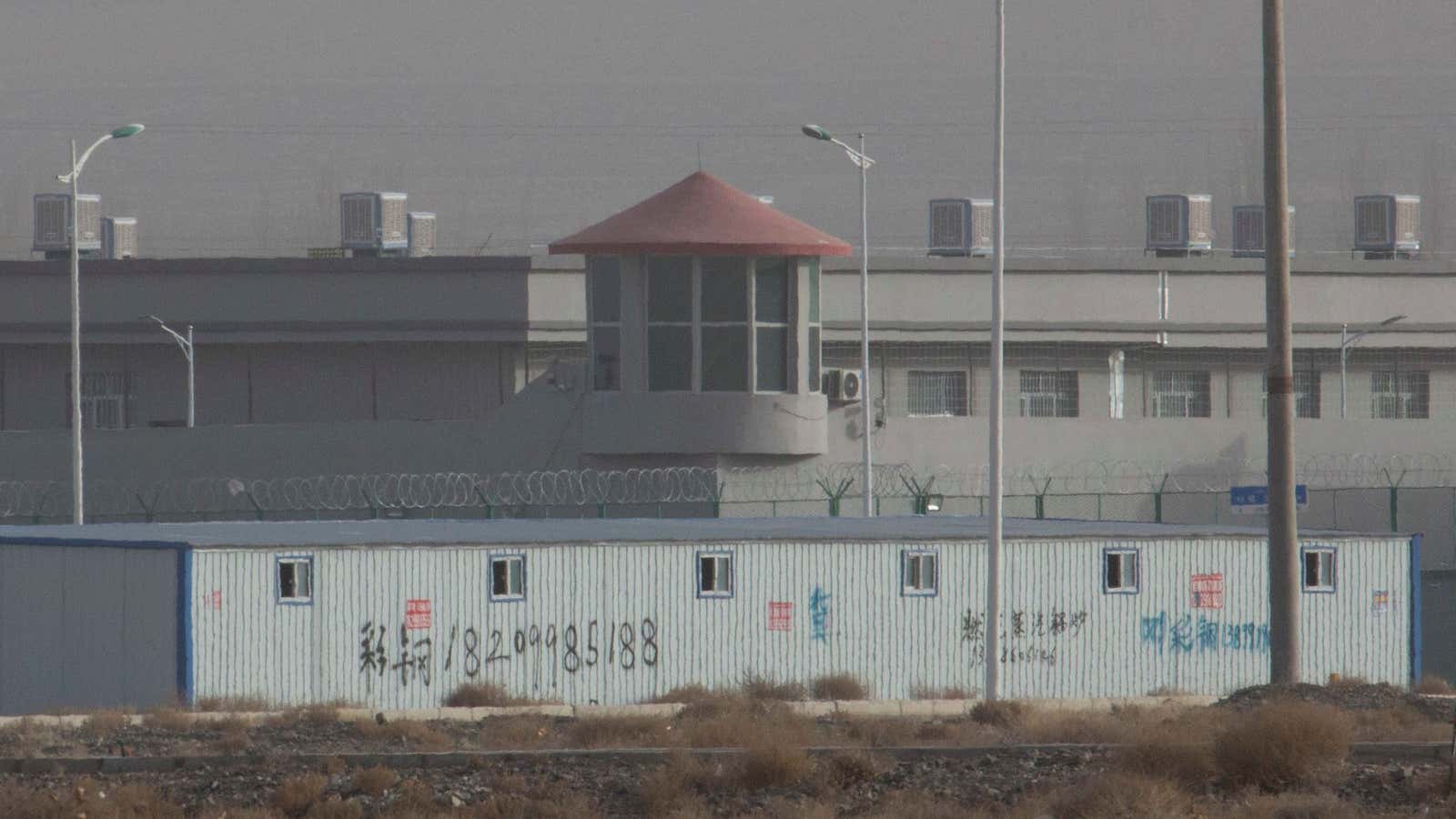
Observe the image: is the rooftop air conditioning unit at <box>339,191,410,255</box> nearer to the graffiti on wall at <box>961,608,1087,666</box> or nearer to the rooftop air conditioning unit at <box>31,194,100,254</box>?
the rooftop air conditioning unit at <box>31,194,100,254</box>

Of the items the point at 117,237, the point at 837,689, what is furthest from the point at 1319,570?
the point at 117,237

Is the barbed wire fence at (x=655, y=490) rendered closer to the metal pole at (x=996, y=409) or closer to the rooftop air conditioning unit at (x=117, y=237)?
the metal pole at (x=996, y=409)

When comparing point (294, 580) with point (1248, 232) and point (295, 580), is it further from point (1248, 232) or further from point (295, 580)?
point (1248, 232)

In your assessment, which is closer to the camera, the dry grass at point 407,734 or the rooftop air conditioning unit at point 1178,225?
the dry grass at point 407,734

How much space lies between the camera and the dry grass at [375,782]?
17172 millimetres

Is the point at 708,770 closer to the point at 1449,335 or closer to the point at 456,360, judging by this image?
the point at 456,360

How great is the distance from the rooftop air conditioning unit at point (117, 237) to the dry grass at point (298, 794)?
52.0 metres

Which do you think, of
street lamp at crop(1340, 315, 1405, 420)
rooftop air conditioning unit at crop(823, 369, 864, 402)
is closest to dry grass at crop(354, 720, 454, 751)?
rooftop air conditioning unit at crop(823, 369, 864, 402)

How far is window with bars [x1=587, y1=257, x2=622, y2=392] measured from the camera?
142ft

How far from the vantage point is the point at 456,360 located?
2283 inches

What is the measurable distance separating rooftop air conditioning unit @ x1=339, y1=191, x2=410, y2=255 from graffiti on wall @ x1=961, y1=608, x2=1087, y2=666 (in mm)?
35296

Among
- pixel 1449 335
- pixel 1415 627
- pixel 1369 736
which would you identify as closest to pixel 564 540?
pixel 1369 736

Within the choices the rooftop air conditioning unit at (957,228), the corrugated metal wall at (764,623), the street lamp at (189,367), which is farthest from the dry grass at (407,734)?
the rooftop air conditioning unit at (957,228)

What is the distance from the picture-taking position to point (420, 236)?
218 feet
